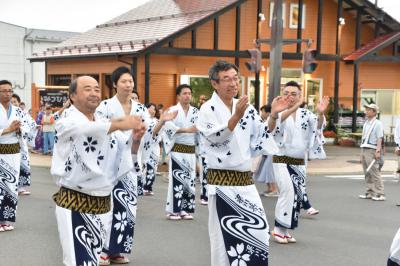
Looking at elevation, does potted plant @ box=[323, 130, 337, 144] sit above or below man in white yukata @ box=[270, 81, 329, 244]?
below

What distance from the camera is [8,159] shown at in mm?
7605

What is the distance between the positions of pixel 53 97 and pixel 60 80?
5.00 metres

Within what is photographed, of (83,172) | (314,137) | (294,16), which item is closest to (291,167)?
(314,137)

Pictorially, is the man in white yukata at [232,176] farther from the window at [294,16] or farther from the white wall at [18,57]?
the white wall at [18,57]

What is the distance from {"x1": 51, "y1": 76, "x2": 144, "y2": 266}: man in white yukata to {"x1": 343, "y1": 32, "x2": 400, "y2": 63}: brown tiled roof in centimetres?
1959

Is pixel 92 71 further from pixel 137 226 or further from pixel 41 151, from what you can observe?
pixel 137 226

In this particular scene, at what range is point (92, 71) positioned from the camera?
70.1 feet

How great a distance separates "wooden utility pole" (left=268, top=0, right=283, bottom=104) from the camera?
14281mm

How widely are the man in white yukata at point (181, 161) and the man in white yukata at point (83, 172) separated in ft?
13.8

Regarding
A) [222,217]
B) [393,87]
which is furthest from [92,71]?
[222,217]

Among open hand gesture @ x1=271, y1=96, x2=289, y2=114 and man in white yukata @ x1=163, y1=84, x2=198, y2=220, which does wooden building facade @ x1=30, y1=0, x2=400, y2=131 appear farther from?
open hand gesture @ x1=271, y1=96, x2=289, y2=114

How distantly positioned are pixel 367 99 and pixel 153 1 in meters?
10.6

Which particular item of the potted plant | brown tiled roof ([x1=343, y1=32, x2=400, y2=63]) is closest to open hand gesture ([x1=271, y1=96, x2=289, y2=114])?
the potted plant

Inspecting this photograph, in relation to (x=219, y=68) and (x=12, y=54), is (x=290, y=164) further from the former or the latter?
(x=12, y=54)
